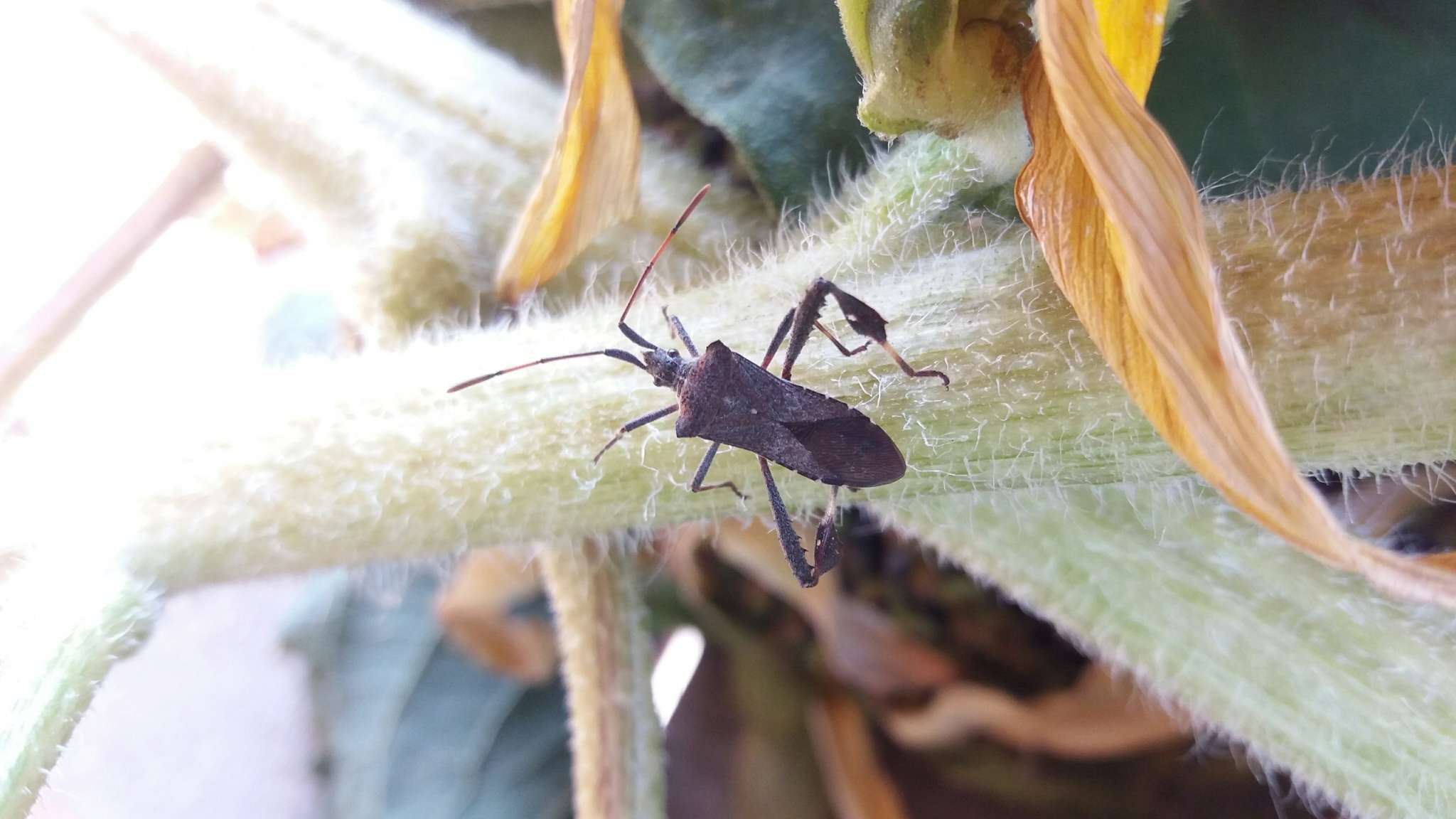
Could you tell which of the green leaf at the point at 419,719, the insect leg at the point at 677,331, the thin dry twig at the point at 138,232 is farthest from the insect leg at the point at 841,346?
the thin dry twig at the point at 138,232

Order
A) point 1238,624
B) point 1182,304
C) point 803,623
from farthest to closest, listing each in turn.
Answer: point 803,623 < point 1238,624 < point 1182,304

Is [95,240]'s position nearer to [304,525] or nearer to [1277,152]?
[304,525]

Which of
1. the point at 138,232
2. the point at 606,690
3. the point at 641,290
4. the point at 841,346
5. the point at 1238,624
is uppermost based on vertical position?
the point at 138,232

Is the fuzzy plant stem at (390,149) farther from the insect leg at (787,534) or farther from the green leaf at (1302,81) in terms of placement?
the green leaf at (1302,81)

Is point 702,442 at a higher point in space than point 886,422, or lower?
higher

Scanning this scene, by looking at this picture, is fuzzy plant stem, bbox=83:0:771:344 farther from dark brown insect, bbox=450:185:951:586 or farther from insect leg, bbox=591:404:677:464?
insect leg, bbox=591:404:677:464

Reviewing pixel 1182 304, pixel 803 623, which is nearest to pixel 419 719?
pixel 803 623

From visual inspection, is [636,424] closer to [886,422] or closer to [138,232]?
[886,422]
